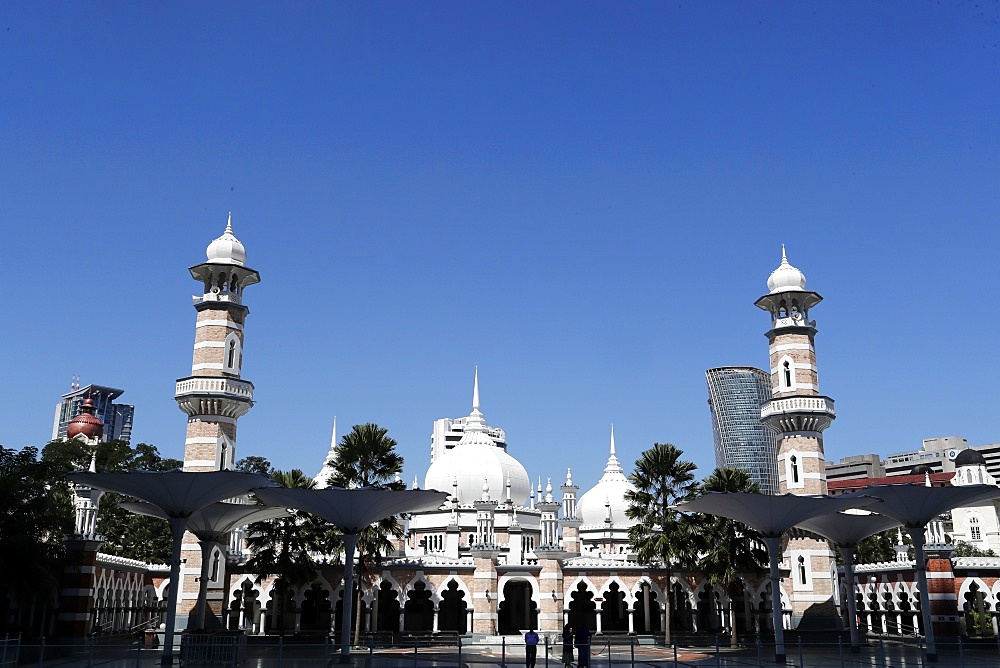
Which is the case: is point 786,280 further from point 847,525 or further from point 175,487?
point 175,487

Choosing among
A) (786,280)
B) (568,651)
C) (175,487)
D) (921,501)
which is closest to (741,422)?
(786,280)

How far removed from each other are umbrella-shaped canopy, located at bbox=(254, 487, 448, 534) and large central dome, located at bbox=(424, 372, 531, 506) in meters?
30.4

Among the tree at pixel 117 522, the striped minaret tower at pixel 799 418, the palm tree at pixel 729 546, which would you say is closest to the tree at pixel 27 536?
the tree at pixel 117 522

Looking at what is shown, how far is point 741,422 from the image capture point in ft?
599

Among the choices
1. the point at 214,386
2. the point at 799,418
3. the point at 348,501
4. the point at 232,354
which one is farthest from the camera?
the point at 799,418

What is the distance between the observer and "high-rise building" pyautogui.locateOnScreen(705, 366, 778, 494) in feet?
591

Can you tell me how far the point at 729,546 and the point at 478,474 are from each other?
26.5m

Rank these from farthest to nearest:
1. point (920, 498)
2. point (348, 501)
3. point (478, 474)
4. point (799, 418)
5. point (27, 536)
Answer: point (478, 474) < point (799, 418) < point (920, 498) < point (348, 501) < point (27, 536)

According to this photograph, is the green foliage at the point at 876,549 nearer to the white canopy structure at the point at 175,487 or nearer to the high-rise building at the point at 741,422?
the white canopy structure at the point at 175,487

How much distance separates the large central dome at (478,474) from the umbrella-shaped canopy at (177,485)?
3386 cm

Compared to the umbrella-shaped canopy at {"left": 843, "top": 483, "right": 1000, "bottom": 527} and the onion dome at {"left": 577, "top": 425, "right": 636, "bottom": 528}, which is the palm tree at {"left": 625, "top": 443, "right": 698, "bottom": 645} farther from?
the onion dome at {"left": 577, "top": 425, "right": 636, "bottom": 528}

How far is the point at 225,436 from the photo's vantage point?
45.5 meters

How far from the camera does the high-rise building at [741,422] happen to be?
180 m

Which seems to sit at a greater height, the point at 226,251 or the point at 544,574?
the point at 226,251
